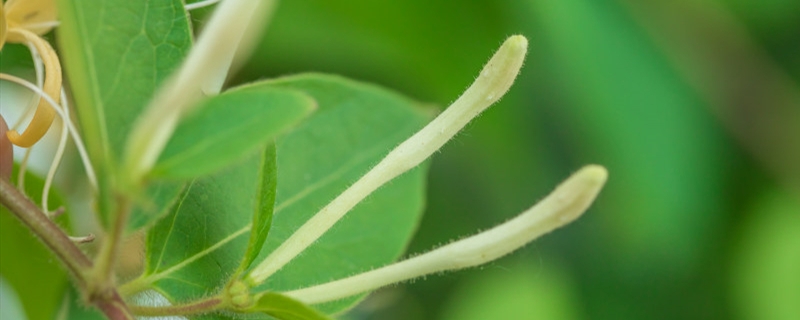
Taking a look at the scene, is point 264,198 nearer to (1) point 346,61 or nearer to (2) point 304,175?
(2) point 304,175

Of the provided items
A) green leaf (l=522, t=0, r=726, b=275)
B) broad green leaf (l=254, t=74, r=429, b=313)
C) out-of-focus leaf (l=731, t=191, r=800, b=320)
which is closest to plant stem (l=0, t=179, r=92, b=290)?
broad green leaf (l=254, t=74, r=429, b=313)

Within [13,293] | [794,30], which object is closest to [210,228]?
[13,293]

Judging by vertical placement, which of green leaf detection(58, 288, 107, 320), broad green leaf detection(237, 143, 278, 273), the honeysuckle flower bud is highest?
broad green leaf detection(237, 143, 278, 273)

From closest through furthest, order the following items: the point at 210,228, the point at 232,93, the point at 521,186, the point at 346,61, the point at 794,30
Answer: the point at 232,93 → the point at 210,228 → the point at 346,61 → the point at 521,186 → the point at 794,30

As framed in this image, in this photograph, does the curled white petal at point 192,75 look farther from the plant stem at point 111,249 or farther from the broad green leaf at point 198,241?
the broad green leaf at point 198,241

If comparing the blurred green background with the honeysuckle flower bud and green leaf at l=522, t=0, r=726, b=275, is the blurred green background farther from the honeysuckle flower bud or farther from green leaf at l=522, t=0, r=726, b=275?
the honeysuckle flower bud

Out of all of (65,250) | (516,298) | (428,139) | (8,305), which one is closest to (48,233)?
(65,250)

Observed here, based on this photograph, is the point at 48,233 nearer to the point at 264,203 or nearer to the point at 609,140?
→ the point at 264,203
